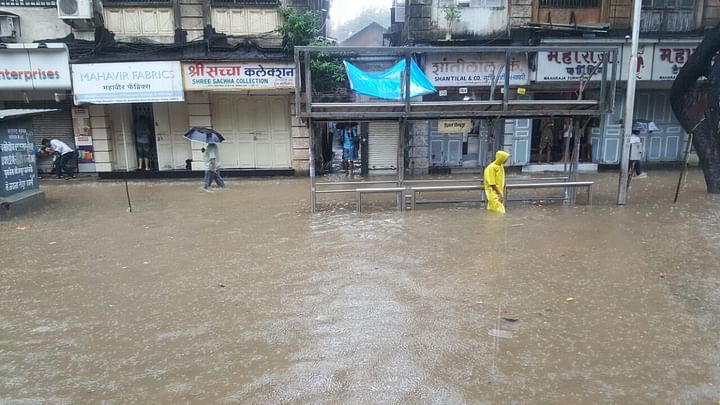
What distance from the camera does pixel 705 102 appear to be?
11.9m

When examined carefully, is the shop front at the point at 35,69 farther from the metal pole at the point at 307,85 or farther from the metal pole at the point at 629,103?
the metal pole at the point at 629,103

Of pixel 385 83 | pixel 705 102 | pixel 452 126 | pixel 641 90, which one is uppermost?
pixel 641 90

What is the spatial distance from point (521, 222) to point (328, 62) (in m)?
8.26

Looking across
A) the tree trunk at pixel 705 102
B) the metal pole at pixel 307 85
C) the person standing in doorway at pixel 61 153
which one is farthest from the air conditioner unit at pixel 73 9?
the tree trunk at pixel 705 102

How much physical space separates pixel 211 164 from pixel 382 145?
18.2 ft

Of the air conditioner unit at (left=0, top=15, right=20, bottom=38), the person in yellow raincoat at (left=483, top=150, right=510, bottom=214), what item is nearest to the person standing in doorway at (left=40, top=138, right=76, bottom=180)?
the air conditioner unit at (left=0, top=15, right=20, bottom=38)

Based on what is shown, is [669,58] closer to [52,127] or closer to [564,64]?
[564,64]

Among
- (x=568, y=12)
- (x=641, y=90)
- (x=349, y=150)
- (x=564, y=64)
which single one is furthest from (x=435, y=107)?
(x=641, y=90)

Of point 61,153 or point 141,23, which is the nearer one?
point 141,23

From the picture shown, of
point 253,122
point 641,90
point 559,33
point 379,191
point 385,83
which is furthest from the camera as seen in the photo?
point 641,90

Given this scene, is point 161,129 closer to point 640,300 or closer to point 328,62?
point 328,62

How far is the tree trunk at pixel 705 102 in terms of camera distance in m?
11.6

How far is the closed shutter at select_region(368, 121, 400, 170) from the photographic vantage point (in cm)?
1625

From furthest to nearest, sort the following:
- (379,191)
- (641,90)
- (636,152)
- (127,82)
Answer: (641,90) → (127,82) → (636,152) → (379,191)
